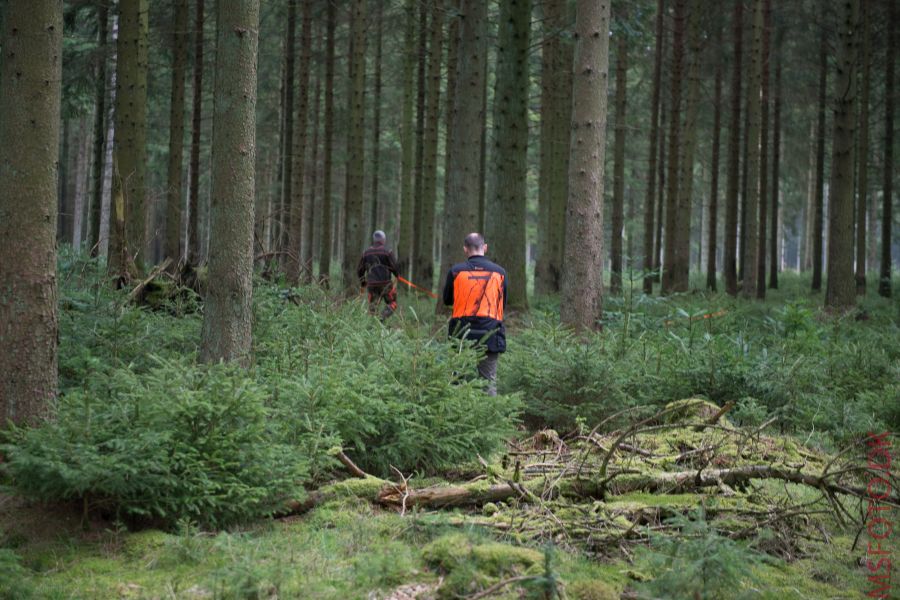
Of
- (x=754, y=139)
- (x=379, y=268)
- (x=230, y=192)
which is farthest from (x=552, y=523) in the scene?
(x=754, y=139)

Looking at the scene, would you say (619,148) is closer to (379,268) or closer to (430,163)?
(430,163)

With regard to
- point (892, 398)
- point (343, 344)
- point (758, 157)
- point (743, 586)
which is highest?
point (758, 157)

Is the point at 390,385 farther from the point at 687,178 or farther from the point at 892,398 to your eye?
the point at 687,178

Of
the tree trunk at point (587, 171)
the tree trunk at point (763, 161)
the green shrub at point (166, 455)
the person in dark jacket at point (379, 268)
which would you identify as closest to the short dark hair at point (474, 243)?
the tree trunk at point (587, 171)

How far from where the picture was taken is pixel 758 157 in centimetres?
2019

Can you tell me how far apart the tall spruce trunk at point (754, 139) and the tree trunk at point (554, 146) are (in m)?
4.52

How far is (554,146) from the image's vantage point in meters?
20.5

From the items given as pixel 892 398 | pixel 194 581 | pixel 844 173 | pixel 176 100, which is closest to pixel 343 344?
pixel 194 581

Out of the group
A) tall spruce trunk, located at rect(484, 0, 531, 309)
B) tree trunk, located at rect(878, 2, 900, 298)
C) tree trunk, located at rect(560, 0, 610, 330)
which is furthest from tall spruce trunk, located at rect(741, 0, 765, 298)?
tree trunk, located at rect(560, 0, 610, 330)

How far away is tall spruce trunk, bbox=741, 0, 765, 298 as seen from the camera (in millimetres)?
19141

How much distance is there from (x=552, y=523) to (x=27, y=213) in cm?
409

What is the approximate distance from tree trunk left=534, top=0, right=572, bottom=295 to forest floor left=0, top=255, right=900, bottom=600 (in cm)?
1236

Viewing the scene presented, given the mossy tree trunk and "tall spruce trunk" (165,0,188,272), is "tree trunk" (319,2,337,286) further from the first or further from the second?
the mossy tree trunk

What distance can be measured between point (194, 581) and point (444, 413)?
273 cm
